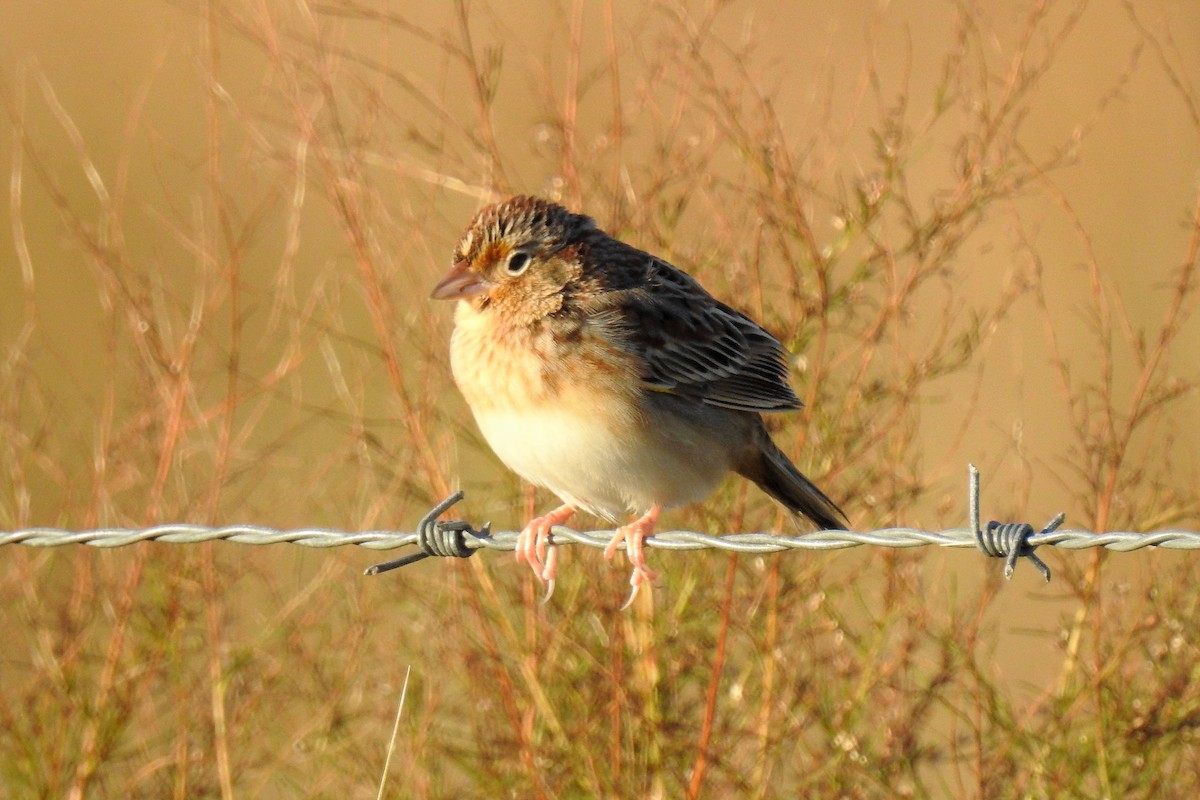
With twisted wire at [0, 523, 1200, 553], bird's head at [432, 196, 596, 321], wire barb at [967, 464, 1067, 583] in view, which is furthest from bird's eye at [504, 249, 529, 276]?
wire barb at [967, 464, 1067, 583]

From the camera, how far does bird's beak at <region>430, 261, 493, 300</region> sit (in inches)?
227

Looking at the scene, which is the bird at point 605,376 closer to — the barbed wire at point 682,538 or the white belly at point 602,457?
the white belly at point 602,457

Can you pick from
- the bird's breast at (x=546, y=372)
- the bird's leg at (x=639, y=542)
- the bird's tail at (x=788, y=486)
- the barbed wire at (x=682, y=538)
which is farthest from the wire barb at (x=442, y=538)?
the bird's tail at (x=788, y=486)

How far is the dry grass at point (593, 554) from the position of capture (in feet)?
19.9

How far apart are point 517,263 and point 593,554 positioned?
3.92 feet

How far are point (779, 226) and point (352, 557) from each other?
2.23 meters

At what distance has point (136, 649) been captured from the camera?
6.65 meters

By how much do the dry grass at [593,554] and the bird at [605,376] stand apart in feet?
1.24

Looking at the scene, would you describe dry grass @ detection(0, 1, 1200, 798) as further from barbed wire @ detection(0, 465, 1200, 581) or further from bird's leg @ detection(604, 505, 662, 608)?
barbed wire @ detection(0, 465, 1200, 581)

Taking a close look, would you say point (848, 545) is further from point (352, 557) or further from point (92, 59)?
point (92, 59)

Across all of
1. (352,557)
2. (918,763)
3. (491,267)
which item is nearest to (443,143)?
(491,267)

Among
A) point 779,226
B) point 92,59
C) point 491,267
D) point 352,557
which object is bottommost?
point 352,557

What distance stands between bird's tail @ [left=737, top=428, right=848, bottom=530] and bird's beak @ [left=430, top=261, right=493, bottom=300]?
1112mm

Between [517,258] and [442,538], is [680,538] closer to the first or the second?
[442,538]
